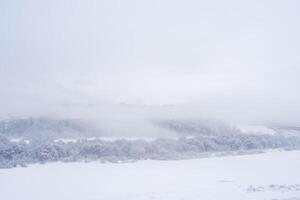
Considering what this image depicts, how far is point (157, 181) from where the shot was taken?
14.8 m

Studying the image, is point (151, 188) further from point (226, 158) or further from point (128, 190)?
point (226, 158)

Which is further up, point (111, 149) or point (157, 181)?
point (111, 149)

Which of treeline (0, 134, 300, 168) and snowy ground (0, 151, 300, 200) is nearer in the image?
snowy ground (0, 151, 300, 200)

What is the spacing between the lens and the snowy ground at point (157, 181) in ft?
41.1

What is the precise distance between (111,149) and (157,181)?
21.0 ft

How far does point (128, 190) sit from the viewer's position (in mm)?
13266

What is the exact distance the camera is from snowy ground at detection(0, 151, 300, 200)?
493 inches

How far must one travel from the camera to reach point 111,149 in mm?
20562

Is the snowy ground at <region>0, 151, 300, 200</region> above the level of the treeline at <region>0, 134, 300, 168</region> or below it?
below

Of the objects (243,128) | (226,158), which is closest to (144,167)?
(226,158)

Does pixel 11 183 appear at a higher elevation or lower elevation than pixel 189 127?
lower

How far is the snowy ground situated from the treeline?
1024 millimetres

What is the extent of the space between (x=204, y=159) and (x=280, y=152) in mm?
7159

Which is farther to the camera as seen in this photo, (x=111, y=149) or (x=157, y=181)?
(x=111, y=149)
